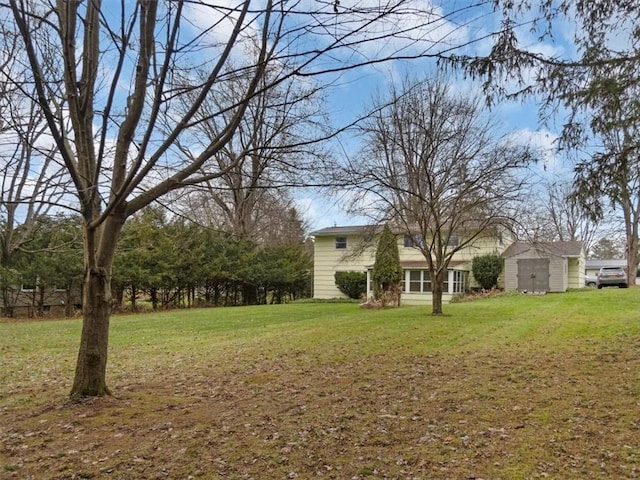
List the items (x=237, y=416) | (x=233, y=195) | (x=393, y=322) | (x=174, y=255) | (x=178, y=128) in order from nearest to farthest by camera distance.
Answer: (x=178, y=128) → (x=237, y=416) → (x=393, y=322) → (x=174, y=255) → (x=233, y=195)

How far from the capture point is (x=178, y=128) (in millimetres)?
4133

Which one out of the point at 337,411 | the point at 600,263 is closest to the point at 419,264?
the point at 337,411

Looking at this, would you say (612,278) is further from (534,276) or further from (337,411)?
(337,411)

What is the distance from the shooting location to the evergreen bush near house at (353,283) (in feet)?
81.5

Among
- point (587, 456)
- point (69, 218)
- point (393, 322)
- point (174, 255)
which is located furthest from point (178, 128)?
point (174, 255)

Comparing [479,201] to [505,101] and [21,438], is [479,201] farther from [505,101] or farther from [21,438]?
[21,438]

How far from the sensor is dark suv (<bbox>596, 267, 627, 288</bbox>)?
1042 inches

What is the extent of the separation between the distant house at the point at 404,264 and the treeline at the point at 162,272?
5.36 feet

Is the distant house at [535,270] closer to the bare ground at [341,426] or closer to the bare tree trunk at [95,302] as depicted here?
the bare ground at [341,426]

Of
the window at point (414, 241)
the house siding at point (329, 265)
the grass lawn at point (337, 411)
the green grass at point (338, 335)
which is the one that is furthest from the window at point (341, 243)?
the grass lawn at point (337, 411)

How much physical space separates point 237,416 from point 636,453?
3112 millimetres

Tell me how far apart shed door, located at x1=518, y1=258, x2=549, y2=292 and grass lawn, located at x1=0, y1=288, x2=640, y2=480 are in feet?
48.8

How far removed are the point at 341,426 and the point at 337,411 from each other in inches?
17.3

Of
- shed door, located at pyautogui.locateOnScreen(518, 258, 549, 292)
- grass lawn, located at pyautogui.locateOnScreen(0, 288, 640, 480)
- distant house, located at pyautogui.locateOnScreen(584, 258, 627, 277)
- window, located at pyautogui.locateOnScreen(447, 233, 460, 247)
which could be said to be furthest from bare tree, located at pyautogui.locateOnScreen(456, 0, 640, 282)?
distant house, located at pyautogui.locateOnScreen(584, 258, 627, 277)
